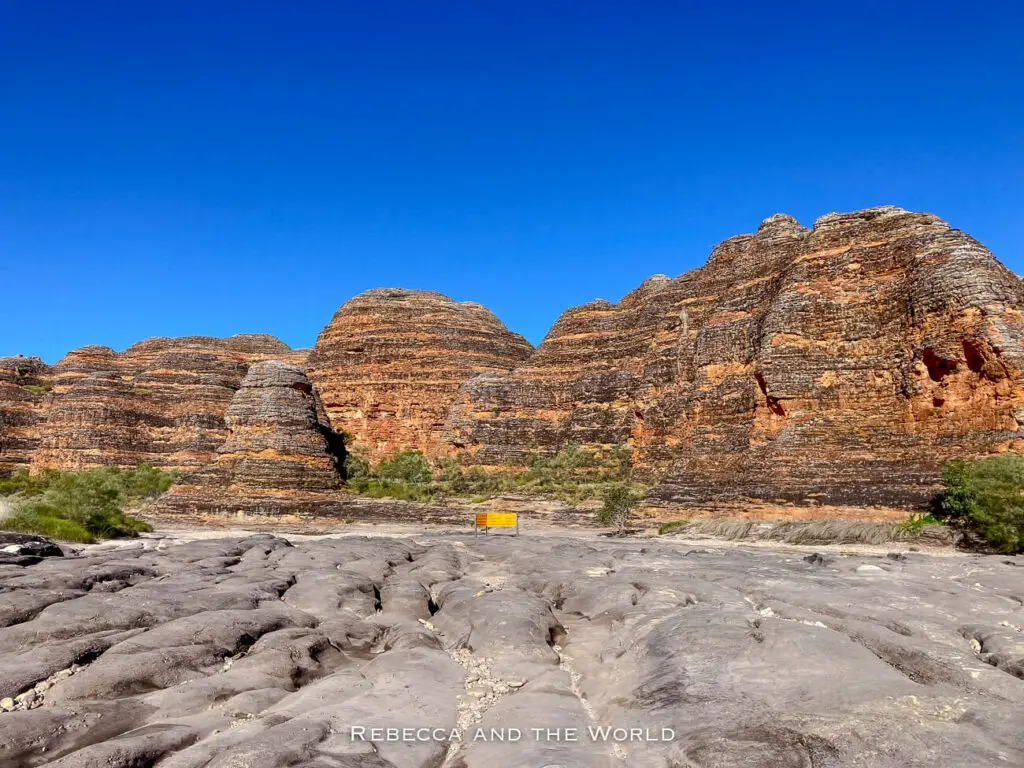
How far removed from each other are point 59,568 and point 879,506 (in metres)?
22.9

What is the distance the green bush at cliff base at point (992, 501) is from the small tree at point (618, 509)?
36.3 feet

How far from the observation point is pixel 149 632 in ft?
25.0

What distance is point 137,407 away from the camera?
175 ft

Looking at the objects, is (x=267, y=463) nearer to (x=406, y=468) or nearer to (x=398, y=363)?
(x=406, y=468)

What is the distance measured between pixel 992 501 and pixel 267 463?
32.4 m

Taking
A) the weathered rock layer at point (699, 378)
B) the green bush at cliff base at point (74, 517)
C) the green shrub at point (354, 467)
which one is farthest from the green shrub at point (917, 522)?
the green shrub at point (354, 467)

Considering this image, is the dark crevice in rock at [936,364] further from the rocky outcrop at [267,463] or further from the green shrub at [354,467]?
the green shrub at [354,467]

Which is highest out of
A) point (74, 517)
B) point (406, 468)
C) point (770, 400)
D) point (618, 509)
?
point (770, 400)

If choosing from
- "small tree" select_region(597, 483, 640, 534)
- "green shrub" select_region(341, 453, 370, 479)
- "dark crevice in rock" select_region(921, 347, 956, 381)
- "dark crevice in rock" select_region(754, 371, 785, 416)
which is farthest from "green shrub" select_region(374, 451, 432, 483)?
"dark crevice in rock" select_region(921, 347, 956, 381)

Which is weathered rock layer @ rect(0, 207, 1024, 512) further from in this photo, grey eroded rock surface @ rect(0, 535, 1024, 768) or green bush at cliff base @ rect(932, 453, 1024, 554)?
Result: grey eroded rock surface @ rect(0, 535, 1024, 768)

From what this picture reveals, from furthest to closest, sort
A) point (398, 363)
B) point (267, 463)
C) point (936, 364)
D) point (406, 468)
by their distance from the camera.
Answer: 1. point (398, 363)
2. point (406, 468)
3. point (267, 463)
4. point (936, 364)

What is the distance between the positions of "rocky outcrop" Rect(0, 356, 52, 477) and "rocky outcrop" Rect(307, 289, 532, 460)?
21.9 meters

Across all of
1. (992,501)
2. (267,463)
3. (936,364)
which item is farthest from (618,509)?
(267,463)

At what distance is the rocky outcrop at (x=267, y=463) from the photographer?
3475cm
